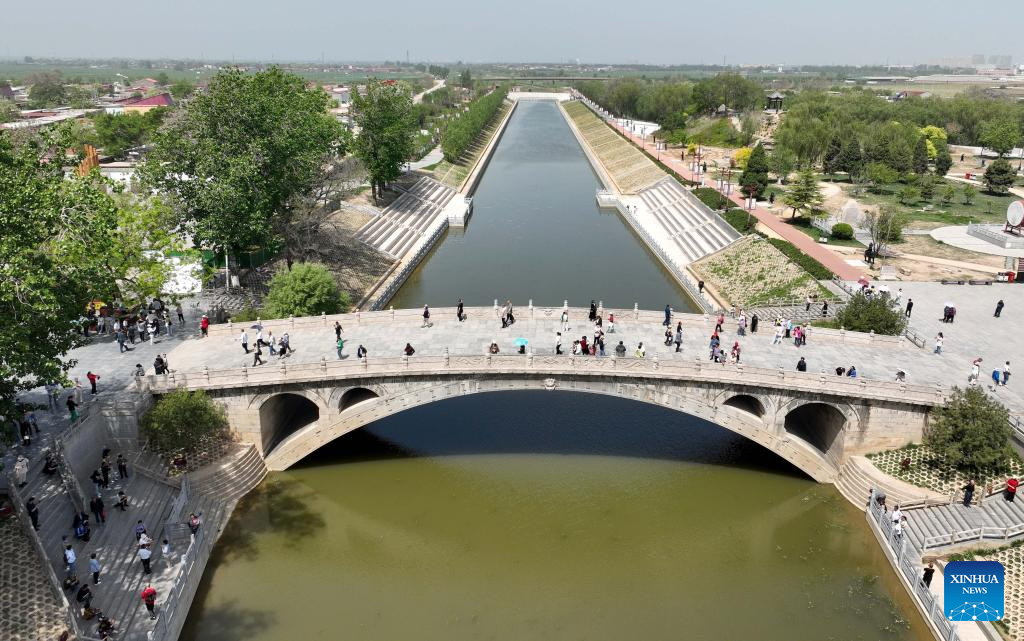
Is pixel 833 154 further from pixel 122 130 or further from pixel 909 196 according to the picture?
pixel 122 130

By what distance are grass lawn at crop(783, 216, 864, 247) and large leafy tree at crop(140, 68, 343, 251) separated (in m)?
44.4

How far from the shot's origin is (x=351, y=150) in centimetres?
6850

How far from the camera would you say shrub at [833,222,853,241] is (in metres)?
62.2

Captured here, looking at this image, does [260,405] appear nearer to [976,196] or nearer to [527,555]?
[527,555]

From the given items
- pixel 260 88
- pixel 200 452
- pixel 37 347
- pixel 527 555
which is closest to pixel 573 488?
pixel 527 555

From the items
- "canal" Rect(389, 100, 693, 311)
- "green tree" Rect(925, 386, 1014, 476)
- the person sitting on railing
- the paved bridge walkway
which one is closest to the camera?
the person sitting on railing

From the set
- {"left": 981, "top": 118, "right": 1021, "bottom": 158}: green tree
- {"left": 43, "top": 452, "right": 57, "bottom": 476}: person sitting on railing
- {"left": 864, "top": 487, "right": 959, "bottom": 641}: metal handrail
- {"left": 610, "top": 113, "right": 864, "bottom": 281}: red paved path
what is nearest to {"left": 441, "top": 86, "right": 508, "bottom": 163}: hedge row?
{"left": 610, "top": 113, "right": 864, "bottom": 281}: red paved path

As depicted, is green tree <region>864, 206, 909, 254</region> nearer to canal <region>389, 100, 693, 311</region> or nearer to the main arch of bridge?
canal <region>389, 100, 693, 311</region>

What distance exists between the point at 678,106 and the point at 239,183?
122777 millimetres

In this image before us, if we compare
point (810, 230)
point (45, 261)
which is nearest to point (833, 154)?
point (810, 230)

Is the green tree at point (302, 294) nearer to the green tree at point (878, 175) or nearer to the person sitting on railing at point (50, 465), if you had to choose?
the person sitting on railing at point (50, 465)

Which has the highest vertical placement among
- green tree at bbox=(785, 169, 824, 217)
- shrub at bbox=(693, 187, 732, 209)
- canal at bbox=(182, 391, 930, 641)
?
green tree at bbox=(785, 169, 824, 217)

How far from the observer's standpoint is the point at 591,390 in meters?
32.9

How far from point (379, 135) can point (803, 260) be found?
1689 inches
